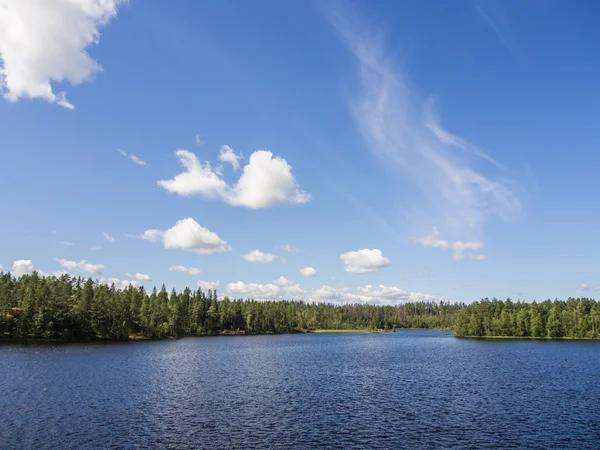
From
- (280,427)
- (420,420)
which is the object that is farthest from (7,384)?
(420,420)

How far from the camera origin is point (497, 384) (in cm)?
8275

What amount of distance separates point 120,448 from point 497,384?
7059 cm

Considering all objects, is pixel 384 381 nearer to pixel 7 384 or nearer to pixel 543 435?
pixel 543 435

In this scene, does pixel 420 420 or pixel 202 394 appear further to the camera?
pixel 202 394

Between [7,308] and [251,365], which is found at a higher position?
[7,308]

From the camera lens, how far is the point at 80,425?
49.9 meters

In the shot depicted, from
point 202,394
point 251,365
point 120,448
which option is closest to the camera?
point 120,448

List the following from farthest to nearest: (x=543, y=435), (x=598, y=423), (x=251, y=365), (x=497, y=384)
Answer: (x=251, y=365) → (x=497, y=384) → (x=598, y=423) → (x=543, y=435)

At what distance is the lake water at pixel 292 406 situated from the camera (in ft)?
151

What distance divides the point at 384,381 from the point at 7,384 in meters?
69.1

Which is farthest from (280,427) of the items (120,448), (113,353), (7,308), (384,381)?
(7,308)

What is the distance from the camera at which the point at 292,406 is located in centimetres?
6222

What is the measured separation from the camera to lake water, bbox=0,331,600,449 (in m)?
46.1

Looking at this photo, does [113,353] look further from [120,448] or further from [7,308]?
[120,448]
